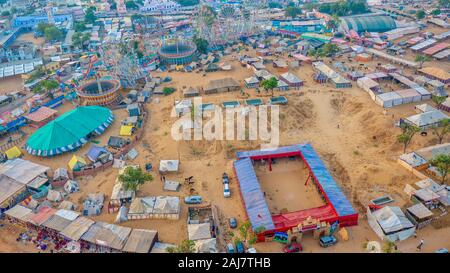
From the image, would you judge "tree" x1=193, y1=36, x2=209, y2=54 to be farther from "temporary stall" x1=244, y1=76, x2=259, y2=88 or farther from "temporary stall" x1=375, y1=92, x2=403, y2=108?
"temporary stall" x1=375, y1=92, x2=403, y2=108

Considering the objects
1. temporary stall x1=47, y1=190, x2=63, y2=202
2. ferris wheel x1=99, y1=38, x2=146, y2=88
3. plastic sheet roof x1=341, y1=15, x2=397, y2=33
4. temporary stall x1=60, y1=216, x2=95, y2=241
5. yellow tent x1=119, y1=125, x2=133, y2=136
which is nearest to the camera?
temporary stall x1=60, y1=216, x2=95, y2=241

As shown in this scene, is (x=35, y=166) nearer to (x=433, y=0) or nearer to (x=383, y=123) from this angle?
(x=383, y=123)

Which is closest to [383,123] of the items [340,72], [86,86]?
[340,72]

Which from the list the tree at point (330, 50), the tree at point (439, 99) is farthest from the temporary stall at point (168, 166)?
the tree at point (330, 50)

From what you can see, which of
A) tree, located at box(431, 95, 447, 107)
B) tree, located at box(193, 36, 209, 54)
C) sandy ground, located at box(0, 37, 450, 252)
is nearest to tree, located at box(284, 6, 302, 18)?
tree, located at box(193, 36, 209, 54)

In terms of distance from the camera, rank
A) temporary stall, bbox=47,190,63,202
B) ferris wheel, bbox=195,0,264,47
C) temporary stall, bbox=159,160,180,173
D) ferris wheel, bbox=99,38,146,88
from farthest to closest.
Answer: ferris wheel, bbox=195,0,264,47 → ferris wheel, bbox=99,38,146,88 → temporary stall, bbox=159,160,180,173 → temporary stall, bbox=47,190,63,202

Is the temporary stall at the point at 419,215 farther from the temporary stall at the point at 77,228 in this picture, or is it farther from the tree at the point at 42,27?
the tree at the point at 42,27
